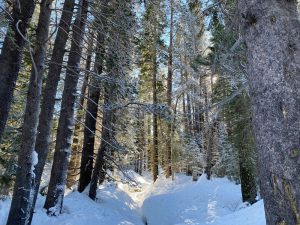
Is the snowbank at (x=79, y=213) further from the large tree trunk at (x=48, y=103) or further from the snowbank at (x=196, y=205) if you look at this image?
the snowbank at (x=196, y=205)

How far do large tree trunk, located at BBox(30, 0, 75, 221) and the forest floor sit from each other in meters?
1.91

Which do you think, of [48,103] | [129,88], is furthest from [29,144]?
[129,88]

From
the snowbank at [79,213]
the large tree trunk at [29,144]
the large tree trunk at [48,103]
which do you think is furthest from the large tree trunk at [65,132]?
the large tree trunk at [29,144]

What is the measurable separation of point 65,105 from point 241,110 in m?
7.82

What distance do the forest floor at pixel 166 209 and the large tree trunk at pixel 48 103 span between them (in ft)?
6.26

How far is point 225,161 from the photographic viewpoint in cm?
2470

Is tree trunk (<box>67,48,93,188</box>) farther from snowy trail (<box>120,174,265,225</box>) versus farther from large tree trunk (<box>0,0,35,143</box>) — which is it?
large tree trunk (<box>0,0,35,143</box>)

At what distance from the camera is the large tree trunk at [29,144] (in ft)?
23.7

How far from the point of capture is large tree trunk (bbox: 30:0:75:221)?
848 cm

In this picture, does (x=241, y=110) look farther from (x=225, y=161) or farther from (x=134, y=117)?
(x=225, y=161)

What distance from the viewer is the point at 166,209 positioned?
17953 millimetres

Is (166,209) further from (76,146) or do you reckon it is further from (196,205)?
(76,146)

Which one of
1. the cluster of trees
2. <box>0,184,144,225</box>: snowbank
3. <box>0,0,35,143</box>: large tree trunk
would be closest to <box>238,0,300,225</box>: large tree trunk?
the cluster of trees

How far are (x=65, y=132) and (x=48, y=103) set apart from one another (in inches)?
95.0
